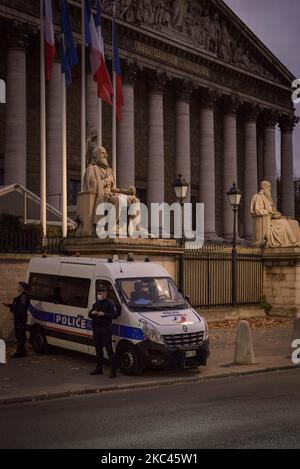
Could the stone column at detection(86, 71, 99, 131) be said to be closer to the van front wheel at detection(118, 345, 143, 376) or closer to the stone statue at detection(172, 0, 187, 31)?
the stone statue at detection(172, 0, 187, 31)

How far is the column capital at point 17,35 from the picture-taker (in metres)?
35.6

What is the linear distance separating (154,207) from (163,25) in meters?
11.8

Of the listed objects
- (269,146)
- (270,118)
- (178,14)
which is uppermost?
(178,14)

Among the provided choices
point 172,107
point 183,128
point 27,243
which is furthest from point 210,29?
point 27,243

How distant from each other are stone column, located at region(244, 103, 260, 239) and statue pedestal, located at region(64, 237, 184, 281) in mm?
30788

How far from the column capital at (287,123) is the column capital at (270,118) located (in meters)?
1.22

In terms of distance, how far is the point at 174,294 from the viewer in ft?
53.9

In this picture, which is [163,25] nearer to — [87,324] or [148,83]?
[148,83]

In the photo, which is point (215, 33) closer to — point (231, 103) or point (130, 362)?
point (231, 103)

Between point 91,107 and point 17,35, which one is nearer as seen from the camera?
point 17,35

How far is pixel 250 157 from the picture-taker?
5356 centimetres

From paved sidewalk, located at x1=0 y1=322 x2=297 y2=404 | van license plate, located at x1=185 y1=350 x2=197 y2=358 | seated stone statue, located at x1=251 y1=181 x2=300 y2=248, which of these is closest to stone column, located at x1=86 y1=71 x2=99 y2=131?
seated stone statue, located at x1=251 y1=181 x2=300 y2=248

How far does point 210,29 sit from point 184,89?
5.87 meters

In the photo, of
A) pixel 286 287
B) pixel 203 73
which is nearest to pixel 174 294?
pixel 286 287
